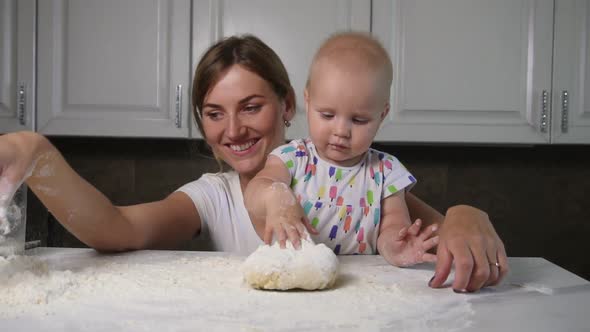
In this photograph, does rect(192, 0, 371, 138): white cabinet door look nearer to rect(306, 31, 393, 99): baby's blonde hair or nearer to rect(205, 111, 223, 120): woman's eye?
rect(205, 111, 223, 120): woman's eye

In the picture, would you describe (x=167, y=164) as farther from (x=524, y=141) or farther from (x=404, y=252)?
(x=404, y=252)

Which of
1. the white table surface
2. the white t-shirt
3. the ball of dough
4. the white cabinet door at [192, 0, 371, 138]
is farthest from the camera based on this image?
the white cabinet door at [192, 0, 371, 138]

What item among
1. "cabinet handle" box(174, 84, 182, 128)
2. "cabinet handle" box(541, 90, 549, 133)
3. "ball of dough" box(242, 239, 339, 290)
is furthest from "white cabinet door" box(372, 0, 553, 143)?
"ball of dough" box(242, 239, 339, 290)

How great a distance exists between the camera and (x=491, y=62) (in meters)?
1.83

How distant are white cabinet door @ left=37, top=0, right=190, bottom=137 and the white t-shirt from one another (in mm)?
664

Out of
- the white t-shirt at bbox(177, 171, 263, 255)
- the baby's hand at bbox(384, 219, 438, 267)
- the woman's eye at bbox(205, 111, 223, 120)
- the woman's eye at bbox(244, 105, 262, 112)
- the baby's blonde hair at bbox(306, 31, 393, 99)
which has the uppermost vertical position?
the baby's blonde hair at bbox(306, 31, 393, 99)

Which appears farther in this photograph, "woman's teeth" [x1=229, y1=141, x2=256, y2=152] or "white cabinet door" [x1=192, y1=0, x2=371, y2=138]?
"white cabinet door" [x1=192, y1=0, x2=371, y2=138]

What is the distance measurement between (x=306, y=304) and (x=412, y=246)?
23 cm

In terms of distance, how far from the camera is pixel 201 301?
54 cm

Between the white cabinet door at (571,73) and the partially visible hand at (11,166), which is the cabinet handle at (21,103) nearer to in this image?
the partially visible hand at (11,166)

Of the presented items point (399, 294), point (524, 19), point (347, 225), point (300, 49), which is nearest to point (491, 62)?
point (524, 19)

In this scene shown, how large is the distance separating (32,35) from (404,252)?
1600 millimetres

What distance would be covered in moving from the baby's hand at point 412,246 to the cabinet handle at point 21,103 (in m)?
1.51

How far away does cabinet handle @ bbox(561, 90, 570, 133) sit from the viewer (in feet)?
5.93
